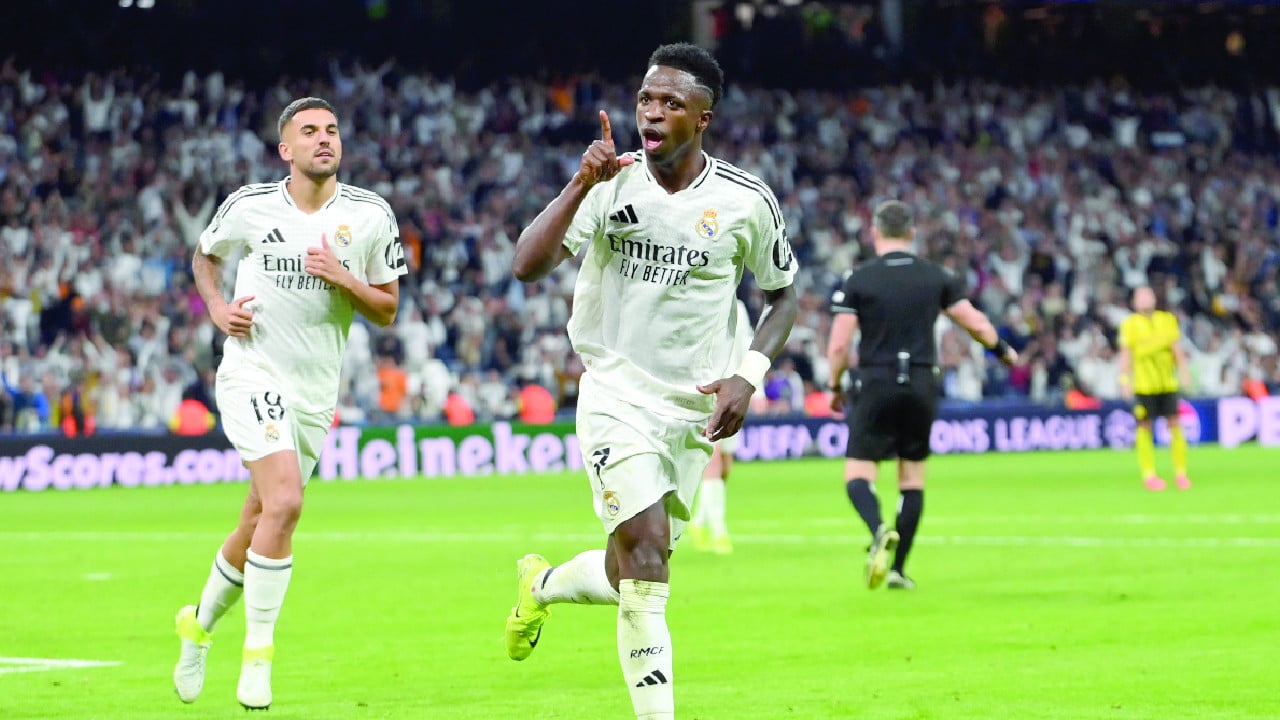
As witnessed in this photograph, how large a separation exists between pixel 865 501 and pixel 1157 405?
38.7ft

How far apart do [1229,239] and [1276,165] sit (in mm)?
3899

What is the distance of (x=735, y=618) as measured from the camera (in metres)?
11.5

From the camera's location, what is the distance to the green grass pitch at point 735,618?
27.2 ft

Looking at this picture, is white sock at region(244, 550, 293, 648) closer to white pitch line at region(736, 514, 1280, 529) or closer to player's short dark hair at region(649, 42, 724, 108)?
player's short dark hair at region(649, 42, 724, 108)

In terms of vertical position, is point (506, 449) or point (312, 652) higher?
Answer: point (312, 652)

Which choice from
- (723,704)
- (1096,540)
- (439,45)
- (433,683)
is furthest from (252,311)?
(439,45)

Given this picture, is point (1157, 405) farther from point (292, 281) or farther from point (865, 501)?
point (292, 281)

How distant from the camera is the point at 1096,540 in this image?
16.7 meters

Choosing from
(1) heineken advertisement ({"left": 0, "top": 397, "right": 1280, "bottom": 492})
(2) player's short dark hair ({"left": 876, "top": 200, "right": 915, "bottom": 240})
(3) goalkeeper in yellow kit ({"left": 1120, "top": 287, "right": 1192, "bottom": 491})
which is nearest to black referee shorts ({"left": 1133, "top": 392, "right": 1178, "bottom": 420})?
(3) goalkeeper in yellow kit ({"left": 1120, "top": 287, "right": 1192, "bottom": 491})

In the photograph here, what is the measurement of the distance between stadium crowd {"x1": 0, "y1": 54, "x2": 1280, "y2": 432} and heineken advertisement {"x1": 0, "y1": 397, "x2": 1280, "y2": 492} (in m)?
0.78

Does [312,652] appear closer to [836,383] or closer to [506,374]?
[836,383]

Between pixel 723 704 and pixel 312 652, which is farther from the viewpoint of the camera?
pixel 312 652

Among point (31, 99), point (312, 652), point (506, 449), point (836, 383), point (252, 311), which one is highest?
point (31, 99)

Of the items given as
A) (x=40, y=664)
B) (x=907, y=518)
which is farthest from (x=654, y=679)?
(x=907, y=518)
